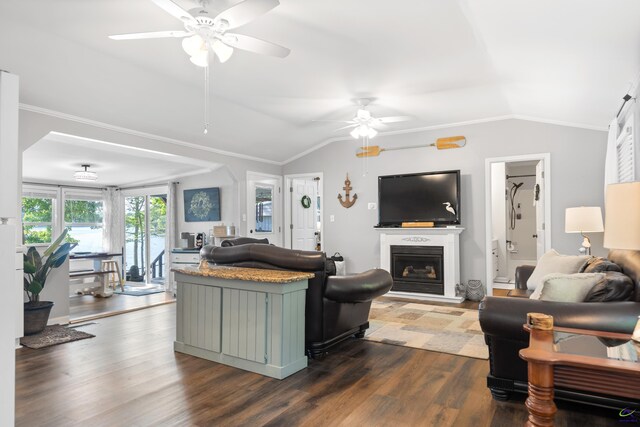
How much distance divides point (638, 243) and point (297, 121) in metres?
5.14

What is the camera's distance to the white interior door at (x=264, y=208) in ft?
23.9

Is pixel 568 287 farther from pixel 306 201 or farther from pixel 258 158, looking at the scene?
pixel 306 201

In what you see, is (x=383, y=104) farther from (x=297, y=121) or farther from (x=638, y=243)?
(x=638, y=243)

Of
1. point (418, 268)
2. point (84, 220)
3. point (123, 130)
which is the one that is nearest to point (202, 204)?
point (123, 130)

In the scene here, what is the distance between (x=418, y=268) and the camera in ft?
21.0

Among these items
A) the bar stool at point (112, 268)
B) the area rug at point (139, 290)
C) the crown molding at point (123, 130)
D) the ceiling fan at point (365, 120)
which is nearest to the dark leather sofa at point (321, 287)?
the ceiling fan at point (365, 120)

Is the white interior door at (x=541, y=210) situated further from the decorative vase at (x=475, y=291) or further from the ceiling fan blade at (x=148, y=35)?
the ceiling fan blade at (x=148, y=35)

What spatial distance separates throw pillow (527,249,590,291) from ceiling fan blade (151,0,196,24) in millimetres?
3241

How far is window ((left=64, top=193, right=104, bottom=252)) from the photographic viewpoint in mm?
8727

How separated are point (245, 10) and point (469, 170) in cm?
479

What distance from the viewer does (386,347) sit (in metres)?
3.69

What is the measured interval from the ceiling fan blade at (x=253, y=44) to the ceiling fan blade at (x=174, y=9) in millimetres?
277

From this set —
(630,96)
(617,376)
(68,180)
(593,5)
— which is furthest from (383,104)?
(68,180)

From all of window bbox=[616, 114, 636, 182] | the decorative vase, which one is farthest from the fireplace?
window bbox=[616, 114, 636, 182]
